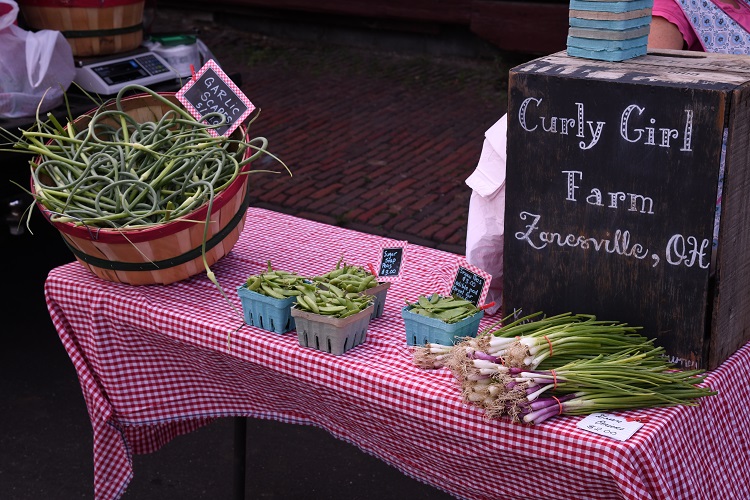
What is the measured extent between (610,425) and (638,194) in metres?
0.53

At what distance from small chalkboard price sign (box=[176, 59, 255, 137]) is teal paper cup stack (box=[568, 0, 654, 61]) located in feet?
3.67

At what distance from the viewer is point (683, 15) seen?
2.91m

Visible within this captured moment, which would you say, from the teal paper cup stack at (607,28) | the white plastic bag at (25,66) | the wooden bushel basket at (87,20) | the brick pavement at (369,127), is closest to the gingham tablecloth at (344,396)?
the teal paper cup stack at (607,28)

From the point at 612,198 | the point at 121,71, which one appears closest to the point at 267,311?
the point at 612,198

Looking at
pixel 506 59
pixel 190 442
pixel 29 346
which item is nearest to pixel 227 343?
pixel 190 442

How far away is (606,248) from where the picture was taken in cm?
223

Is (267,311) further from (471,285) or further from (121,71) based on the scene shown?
(121,71)

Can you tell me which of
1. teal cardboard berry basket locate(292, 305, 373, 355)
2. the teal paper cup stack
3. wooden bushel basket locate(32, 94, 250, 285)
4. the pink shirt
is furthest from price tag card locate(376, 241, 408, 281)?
the pink shirt

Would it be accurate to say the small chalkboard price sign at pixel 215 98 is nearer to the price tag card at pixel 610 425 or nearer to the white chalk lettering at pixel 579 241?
the white chalk lettering at pixel 579 241

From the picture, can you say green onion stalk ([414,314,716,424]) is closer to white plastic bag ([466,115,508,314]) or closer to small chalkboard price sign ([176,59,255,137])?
white plastic bag ([466,115,508,314])

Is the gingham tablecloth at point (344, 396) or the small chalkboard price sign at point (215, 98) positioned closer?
the gingham tablecloth at point (344, 396)

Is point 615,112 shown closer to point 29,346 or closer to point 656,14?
point 656,14

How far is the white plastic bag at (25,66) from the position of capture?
4.38m

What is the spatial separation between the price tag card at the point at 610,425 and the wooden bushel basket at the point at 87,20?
3.84 m
